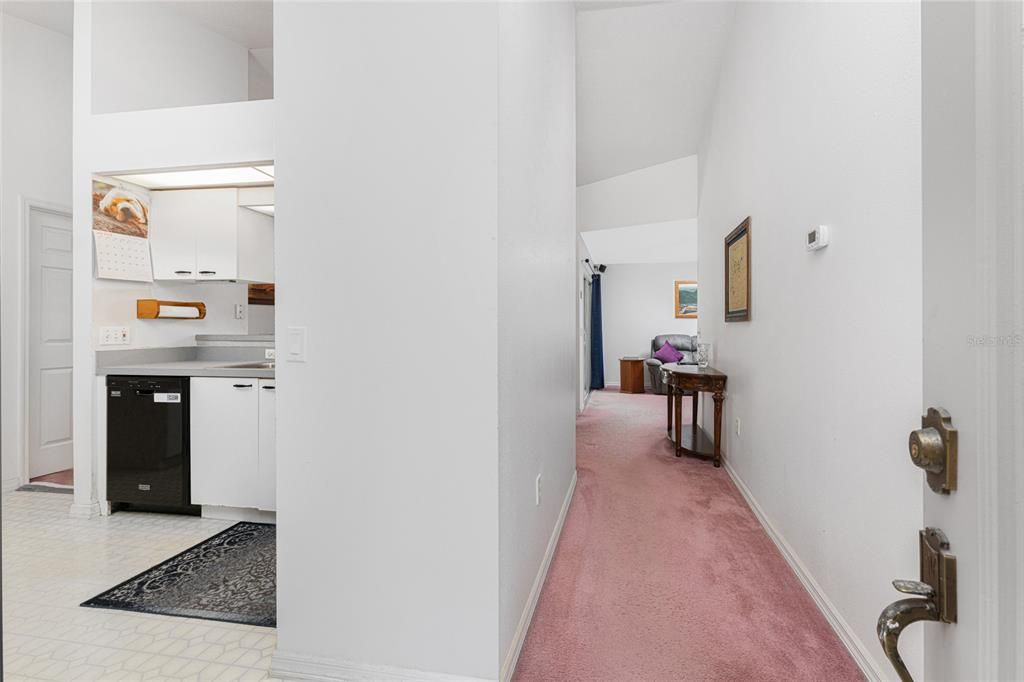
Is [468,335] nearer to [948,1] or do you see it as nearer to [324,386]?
[324,386]

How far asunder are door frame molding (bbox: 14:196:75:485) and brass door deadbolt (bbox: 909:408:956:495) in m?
5.08

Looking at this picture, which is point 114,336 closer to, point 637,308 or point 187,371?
point 187,371

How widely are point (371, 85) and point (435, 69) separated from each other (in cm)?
21

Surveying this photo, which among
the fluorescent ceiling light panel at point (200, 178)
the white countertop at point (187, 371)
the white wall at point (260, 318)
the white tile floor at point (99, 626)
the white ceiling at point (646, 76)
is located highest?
the white ceiling at point (646, 76)

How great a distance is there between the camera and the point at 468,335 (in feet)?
5.16

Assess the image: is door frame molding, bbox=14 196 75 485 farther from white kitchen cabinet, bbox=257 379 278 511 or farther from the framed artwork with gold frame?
the framed artwork with gold frame

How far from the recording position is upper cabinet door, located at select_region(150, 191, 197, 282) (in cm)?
352

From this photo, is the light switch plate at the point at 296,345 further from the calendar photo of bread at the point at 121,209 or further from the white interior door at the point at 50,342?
the white interior door at the point at 50,342

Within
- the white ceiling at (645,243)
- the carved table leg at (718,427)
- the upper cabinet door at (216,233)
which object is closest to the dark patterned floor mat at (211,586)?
the upper cabinet door at (216,233)

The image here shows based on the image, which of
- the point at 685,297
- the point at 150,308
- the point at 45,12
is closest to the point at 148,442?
the point at 150,308

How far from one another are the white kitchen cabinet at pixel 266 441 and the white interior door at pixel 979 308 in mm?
3040

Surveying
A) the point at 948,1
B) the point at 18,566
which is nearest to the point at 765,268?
the point at 948,1

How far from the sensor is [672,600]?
7.13 ft

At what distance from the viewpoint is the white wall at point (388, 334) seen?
157 cm
